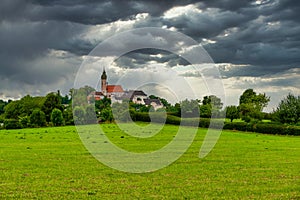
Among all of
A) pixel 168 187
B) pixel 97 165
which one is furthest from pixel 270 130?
pixel 168 187

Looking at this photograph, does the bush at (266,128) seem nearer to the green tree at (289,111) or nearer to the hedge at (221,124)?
the hedge at (221,124)

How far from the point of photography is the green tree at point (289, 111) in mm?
78250

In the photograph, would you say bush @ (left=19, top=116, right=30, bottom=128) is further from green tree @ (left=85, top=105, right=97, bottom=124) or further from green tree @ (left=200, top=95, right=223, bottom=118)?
green tree @ (left=200, top=95, right=223, bottom=118)

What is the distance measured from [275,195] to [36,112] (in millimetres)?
86075

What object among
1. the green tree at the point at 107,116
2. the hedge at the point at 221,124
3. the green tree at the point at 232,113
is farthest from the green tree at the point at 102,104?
the green tree at the point at 232,113

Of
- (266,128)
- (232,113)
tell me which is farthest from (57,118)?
(266,128)

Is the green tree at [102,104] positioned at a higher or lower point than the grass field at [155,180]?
higher

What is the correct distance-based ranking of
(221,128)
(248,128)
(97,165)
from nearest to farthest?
1. (97,165)
2. (248,128)
3. (221,128)

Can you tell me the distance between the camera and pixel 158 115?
91.2 metres

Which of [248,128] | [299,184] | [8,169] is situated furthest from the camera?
[248,128]

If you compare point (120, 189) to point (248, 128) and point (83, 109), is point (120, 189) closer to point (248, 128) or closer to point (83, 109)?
point (248, 128)

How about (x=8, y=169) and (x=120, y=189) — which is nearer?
(x=120, y=189)

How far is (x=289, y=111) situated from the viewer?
7856cm

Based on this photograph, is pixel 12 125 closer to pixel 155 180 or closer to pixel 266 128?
pixel 266 128
